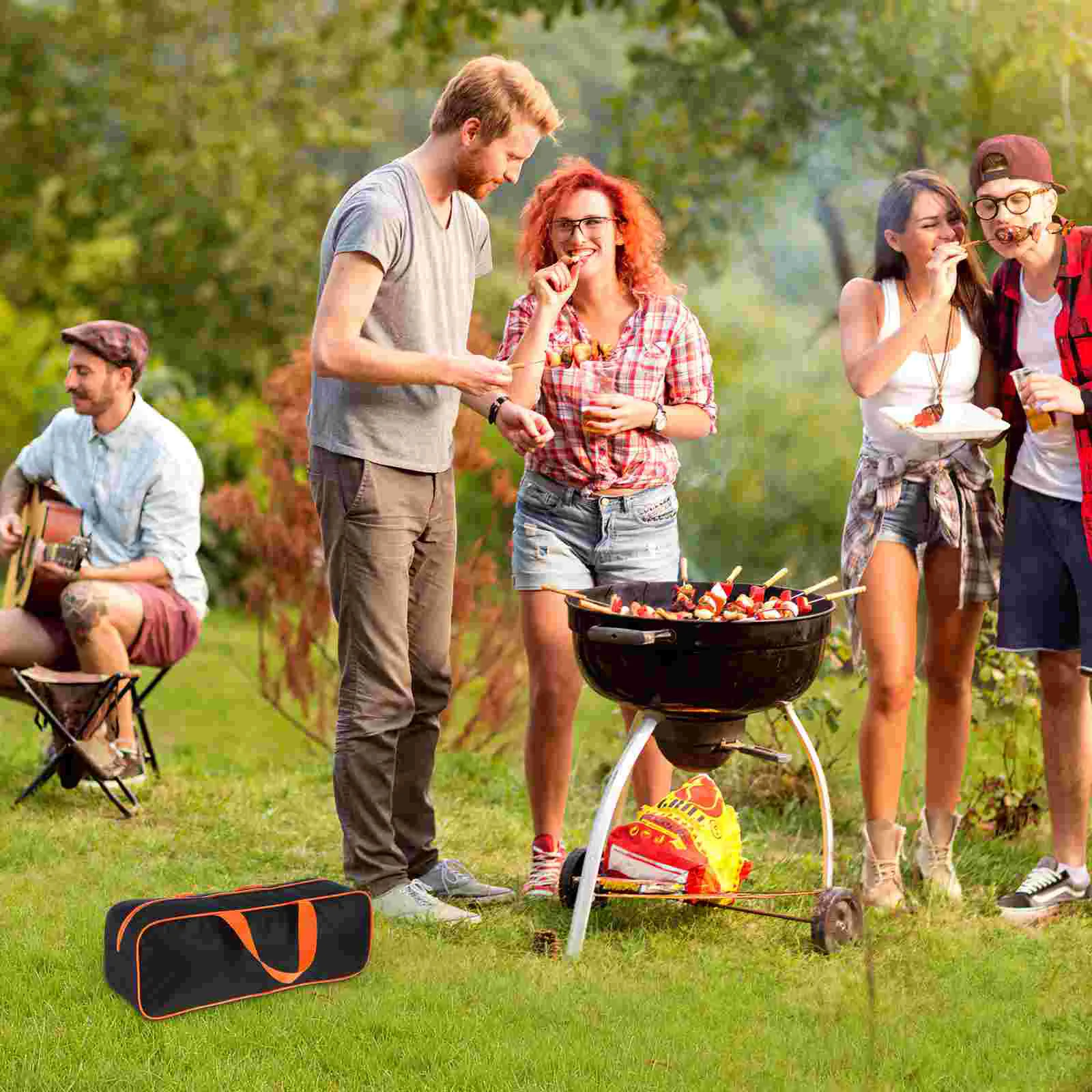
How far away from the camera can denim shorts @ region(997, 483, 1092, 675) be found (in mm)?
3803

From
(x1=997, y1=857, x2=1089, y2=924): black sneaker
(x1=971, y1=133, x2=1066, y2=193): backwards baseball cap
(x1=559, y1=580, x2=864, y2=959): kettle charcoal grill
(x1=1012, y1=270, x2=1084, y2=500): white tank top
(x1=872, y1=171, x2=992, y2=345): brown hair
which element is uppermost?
(x1=971, y1=133, x2=1066, y2=193): backwards baseball cap

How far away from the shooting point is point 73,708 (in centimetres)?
481

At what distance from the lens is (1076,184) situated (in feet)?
24.2

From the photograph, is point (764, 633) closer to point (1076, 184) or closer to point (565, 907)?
point (565, 907)

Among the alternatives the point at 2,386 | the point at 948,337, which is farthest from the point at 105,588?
the point at 2,386

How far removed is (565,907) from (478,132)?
1872mm

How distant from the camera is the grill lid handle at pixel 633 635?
11.0 ft

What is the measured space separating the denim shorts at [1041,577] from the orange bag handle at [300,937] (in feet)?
5.86

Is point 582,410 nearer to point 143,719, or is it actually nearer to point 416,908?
point 416,908

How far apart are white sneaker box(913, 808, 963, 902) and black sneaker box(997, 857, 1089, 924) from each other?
0.44 feet

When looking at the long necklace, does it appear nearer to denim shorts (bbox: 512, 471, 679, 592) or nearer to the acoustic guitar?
denim shorts (bbox: 512, 471, 679, 592)

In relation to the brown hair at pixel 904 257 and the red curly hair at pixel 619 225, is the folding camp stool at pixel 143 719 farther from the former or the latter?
the brown hair at pixel 904 257

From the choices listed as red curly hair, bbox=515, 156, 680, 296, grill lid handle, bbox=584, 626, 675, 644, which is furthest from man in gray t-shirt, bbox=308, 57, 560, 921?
grill lid handle, bbox=584, 626, 675, 644

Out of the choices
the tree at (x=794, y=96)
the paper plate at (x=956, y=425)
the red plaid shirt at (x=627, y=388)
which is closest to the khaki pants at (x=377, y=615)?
the red plaid shirt at (x=627, y=388)
